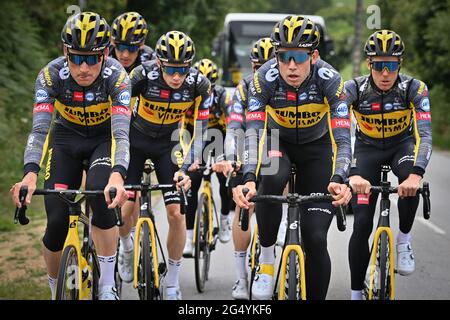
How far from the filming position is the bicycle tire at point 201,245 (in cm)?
845

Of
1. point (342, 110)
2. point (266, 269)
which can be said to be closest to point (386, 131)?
point (342, 110)

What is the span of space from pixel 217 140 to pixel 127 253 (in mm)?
2790

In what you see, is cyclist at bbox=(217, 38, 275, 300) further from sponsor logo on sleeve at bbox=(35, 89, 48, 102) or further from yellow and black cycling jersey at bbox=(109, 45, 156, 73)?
sponsor logo on sleeve at bbox=(35, 89, 48, 102)

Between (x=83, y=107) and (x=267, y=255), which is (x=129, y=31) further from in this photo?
(x=267, y=255)

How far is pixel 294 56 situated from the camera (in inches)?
239

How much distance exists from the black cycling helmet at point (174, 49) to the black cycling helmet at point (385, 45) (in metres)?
1.59

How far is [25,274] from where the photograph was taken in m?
8.63

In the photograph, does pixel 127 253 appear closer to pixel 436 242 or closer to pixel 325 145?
pixel 325 145

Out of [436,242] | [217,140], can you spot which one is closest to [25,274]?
[217,140]

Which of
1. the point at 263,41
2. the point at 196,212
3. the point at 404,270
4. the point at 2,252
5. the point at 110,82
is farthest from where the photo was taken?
the point at 2,252

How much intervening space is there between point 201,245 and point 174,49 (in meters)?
2.52

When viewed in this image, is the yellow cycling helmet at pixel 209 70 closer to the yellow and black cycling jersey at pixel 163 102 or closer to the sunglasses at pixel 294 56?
the yellow and black cycling jersey at pixel 163 102

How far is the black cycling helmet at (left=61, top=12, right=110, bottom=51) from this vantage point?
6020 millimetres

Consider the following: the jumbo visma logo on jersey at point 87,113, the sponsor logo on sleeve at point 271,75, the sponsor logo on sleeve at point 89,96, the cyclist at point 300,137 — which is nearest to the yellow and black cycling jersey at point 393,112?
the cyclist at point 300,137
